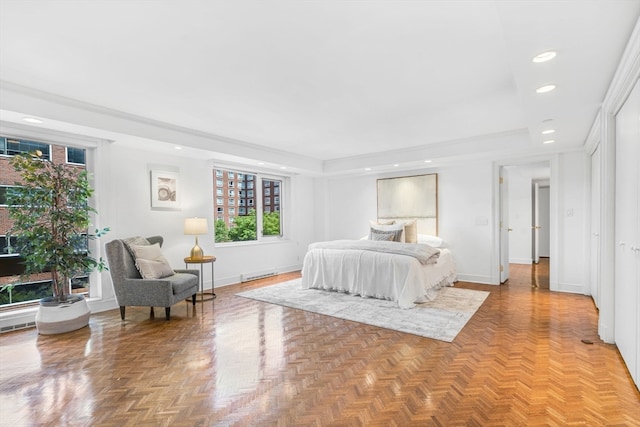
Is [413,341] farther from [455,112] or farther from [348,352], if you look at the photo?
[455,112]

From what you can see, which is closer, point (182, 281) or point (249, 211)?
point (182, 281)

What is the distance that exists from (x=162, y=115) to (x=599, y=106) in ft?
15.2

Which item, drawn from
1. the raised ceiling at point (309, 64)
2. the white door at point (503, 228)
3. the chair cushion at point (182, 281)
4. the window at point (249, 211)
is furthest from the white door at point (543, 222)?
the chair cushion at point (182, 281)

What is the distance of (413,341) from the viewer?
3.09 m

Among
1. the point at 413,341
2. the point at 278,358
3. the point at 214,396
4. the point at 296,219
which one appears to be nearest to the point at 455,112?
the point at 413,341

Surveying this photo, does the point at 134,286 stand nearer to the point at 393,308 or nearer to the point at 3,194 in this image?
the point at 3,194

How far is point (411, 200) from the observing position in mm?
6492

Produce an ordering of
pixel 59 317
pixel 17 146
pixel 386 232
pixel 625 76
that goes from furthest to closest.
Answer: pixel 386 232
pixel 17 146
pixel 59 317
pixel 625 76

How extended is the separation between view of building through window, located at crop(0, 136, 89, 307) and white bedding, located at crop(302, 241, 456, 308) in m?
3.55

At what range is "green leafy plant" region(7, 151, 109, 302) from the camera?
335 cm

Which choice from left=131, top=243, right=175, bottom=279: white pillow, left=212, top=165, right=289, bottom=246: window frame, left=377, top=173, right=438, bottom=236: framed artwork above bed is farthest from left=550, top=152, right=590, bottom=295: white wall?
left=131, top=243, right=175, bottom=279: white pillow

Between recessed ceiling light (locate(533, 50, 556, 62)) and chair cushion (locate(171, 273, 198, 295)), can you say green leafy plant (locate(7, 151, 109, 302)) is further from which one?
recessed ceiling light (locate(533, 50, 556, 62))

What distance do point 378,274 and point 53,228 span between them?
4.02 m

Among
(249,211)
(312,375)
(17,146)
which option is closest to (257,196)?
(249,211)
